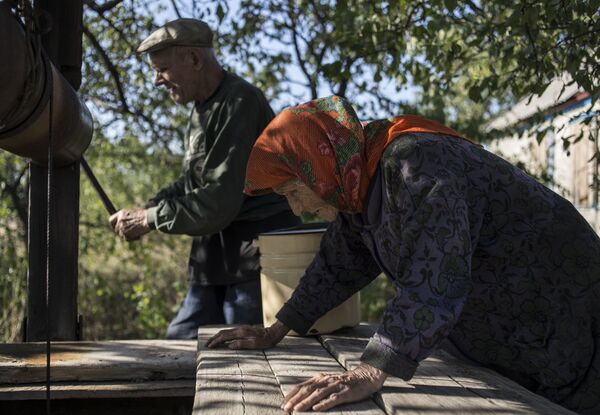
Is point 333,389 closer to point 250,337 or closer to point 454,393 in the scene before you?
point 454,393

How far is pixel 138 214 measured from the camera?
3557 millimetres

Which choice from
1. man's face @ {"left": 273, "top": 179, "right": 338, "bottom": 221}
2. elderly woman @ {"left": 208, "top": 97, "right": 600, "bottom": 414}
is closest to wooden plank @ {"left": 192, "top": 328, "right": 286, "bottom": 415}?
elderly woman @ {"left": 208, "top": 97, "right": 600, "bottom": 414}

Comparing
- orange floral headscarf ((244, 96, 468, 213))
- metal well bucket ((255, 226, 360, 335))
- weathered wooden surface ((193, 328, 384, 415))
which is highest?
orange floral headscarf ((244, 96, 468, 213))

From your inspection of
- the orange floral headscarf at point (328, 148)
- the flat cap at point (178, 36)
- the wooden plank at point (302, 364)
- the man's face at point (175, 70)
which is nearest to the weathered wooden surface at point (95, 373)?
the wooden plank at point (302, 364)

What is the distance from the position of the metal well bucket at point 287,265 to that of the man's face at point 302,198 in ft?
1.49

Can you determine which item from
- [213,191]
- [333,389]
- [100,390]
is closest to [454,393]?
[333,389]

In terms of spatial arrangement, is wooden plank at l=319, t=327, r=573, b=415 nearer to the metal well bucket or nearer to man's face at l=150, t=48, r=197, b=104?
the metal well bucket

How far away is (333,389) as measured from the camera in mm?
1793

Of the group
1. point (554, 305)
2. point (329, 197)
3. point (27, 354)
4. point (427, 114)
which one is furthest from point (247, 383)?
point (427, 114)

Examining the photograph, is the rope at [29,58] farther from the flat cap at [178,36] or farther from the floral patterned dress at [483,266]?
the flat cap at [178,36]

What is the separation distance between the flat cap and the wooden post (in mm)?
357

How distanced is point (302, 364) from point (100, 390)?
914mm

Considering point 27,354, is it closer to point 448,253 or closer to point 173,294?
point 448,253

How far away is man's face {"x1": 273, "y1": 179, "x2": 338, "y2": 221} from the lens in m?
2.25
